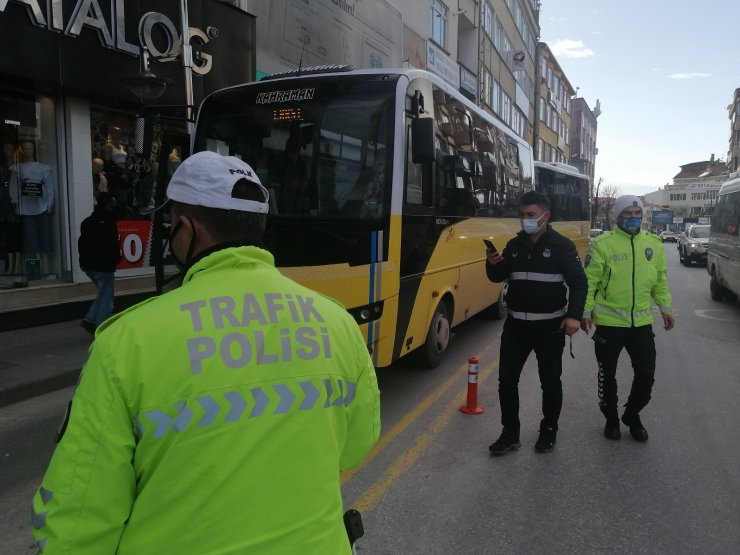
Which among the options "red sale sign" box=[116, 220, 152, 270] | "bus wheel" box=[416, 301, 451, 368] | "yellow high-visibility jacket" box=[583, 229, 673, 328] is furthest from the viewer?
"red sale sign" box=[116, 220, 152, 270]

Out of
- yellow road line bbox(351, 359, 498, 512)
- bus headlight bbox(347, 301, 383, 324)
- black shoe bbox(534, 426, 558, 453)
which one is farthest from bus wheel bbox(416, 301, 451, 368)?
black shoe bbox(534, 426, 558, 453)

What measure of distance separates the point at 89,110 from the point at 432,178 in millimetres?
6695

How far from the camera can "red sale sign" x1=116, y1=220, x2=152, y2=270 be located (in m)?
10.1

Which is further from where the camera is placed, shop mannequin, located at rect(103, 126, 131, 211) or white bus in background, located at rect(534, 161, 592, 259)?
white bus in background, located at rect(534, 161, 592, 259)

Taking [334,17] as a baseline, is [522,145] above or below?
below

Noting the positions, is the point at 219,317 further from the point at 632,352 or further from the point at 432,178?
the point at 432,178

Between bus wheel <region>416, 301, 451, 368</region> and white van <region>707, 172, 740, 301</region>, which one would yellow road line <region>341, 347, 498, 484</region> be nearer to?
bus wheel <region>416, 301, 451, 368</region>

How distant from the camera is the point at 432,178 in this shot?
5.77 metres

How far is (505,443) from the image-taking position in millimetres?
4465

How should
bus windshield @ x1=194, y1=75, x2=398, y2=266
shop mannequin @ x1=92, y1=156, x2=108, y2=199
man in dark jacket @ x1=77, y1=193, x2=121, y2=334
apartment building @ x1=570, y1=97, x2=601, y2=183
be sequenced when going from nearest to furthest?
bus windshield @ x1=194, y1=75, x2=398, y2=266
man in dark jacket @ x1=77, y1=193, x2=121, y2=334
shop mannequin @ x1=92, y1=156, x2=108, y2=199
apartment building @ x1=570, y1=97, x2=601, y2=183

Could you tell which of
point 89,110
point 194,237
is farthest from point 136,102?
→ point 194,237

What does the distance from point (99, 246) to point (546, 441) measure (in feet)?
20.4

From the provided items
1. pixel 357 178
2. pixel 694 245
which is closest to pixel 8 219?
pixel 357 178

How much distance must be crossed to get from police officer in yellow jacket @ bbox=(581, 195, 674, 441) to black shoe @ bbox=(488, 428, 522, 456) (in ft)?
2.83
